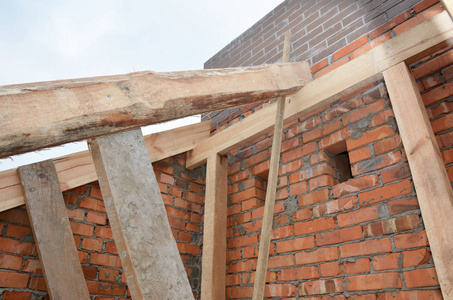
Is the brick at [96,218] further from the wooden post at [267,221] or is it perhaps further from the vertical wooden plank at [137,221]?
the vertical wooden plank at [137,221]

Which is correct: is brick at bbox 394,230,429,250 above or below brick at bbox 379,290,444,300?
above

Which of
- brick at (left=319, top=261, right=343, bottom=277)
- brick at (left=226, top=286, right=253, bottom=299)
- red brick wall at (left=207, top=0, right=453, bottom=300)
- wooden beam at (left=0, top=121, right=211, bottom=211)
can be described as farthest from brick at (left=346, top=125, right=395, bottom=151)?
wooden beam at (left=0, top=121, right=211, bottom=211)

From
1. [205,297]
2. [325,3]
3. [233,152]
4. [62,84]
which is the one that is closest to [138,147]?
[62,84]

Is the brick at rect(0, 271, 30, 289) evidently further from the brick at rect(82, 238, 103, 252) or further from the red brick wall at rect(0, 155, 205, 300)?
the brick at rect(82, 238, 103, 252)

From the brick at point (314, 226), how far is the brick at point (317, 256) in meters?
0.11

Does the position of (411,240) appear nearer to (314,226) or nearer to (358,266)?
(358,266)

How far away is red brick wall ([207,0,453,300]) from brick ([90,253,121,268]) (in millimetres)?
741

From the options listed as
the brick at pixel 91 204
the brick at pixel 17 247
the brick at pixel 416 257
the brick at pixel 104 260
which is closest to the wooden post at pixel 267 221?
the brick at pixel 416 257

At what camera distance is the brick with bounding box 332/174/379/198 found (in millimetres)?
1754

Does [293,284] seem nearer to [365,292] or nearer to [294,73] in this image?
[365,292]

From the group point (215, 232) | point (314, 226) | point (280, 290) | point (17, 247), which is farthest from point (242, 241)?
point (17, 247)

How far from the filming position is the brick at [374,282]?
152cm

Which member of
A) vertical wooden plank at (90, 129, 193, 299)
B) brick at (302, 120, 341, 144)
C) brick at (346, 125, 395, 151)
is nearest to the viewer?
vertical wooden plank at (90, 129, 193, 299)

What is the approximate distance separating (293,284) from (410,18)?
1663 millimetres
